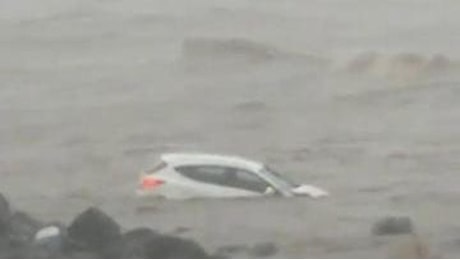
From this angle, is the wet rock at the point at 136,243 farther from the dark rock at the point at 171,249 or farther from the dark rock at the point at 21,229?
the dark rock at the point at 21,229

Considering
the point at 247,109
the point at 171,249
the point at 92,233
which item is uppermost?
the point at 247,109

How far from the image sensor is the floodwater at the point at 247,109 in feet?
56.4

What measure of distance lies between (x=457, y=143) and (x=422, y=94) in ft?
16.0

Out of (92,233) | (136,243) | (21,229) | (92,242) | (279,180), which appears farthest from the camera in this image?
(279,180)

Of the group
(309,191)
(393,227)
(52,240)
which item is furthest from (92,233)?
(309,191)

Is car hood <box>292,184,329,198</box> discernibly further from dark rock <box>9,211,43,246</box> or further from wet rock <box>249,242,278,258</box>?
dark rock <box>9,211,43,246</box>

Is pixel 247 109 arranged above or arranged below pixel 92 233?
above

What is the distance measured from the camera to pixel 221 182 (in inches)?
695

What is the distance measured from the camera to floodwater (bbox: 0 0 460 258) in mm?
17188

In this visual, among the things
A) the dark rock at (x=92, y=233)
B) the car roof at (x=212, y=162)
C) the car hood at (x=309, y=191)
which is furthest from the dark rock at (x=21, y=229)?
the car hood at (x=309, y=191)

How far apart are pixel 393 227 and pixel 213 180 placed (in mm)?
3258

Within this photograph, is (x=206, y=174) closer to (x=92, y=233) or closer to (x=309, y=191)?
(x=309, y=191)

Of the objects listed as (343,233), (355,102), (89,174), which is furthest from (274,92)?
(343,233)

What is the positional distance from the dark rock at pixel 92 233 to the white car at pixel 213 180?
5.47m
